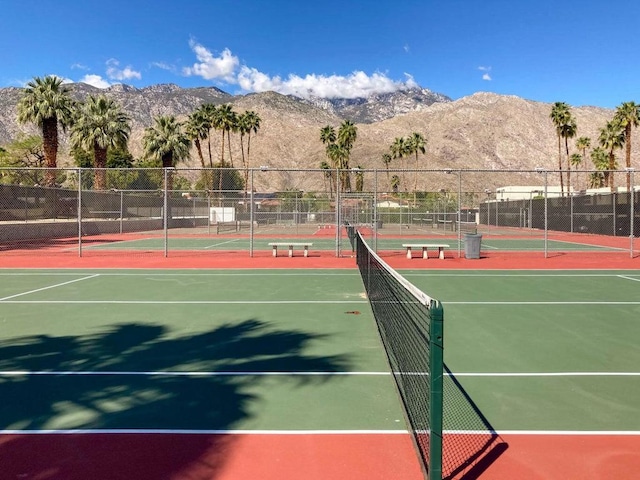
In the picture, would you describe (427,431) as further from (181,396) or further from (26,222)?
(26,222)

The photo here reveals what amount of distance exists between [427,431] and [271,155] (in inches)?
7314

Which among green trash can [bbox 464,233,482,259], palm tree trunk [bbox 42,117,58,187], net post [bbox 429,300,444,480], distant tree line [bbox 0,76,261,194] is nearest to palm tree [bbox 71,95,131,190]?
distant tree line [bbox 0,76,261,194]

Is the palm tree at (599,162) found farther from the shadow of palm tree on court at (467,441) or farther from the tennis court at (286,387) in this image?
the shadow of palm tree on court at (467,441)

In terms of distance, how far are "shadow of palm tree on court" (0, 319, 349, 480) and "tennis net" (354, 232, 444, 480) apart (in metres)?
0.89

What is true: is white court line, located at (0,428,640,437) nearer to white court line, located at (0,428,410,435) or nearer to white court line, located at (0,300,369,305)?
white court line, located at (0,428,410,435)

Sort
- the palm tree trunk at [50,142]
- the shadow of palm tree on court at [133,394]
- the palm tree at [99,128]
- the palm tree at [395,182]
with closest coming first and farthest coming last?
the shadow of palm tree on court at [133,394], the palm tree trunk at [50,142], the palm tree at [99,128], the palm tree at [395,182]

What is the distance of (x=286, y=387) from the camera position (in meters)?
5.58

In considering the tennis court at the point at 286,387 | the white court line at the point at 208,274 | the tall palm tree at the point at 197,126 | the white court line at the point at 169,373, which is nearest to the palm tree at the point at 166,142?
the tall palm tree at the point at 197,126

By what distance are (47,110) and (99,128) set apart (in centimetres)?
732

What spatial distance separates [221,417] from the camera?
4758mm

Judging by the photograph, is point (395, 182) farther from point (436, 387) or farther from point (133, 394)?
point (436, 387)

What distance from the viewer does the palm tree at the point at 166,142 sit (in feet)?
178

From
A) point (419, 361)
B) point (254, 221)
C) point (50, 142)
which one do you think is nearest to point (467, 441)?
point (419, 361)

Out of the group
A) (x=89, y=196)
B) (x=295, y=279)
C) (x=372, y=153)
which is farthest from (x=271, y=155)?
(x=295, y=279)
